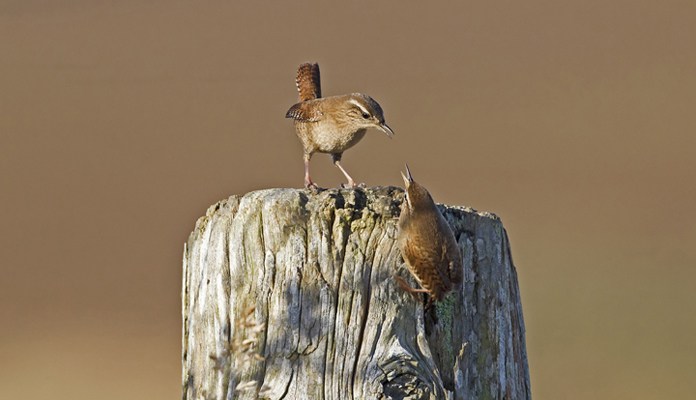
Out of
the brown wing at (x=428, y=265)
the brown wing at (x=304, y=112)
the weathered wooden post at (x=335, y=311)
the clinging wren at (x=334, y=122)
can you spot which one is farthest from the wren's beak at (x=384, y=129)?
the brown wing at (x=428, y=265)

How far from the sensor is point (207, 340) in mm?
3973

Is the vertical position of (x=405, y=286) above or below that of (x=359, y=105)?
below

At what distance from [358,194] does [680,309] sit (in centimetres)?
1118

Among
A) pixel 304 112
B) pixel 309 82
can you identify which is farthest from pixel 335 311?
pixel 309 82

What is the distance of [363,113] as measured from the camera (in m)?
7.03

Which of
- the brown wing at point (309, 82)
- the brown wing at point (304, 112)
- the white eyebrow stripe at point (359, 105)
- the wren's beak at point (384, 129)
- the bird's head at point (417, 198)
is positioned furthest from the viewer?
the brown wing at point (309, 82)

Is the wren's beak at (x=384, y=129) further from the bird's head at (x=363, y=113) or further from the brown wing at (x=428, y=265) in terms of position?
the brown wing at (x=428, y=265)

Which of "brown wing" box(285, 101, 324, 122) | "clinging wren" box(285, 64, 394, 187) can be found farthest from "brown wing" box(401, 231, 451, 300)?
"brown wing" box(285, 101, 324, 122)

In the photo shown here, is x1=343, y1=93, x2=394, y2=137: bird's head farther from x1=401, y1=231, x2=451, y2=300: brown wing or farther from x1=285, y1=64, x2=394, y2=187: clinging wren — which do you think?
x1=401, y1=231, x2=451, y2=300: brown wing

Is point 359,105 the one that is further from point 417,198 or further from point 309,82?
point 417,198

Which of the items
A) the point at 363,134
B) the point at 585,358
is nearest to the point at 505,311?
the point at 363,134

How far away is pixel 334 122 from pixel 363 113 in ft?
0.73

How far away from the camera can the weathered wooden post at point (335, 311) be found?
3.72 m

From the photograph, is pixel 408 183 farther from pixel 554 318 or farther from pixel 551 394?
pixel 554 318
